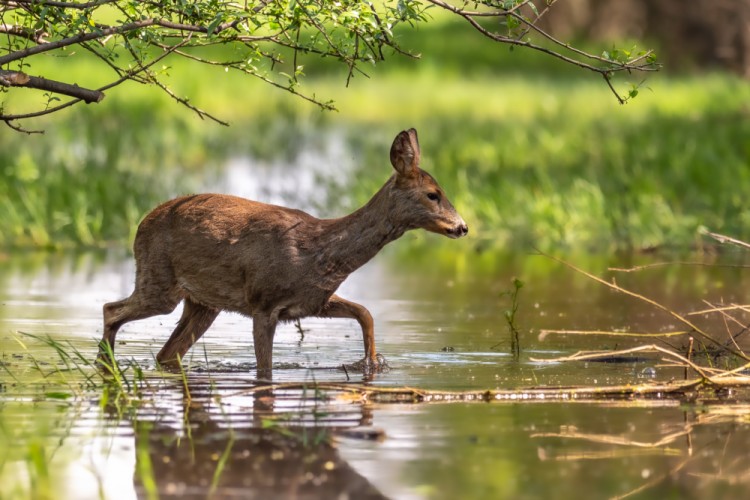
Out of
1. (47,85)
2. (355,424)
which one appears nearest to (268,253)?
(47,85)

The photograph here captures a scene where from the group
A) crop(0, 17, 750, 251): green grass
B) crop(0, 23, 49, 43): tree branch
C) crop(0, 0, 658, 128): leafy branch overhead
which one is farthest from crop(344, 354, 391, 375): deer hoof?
crop(0, 17, 750, 251): green grass

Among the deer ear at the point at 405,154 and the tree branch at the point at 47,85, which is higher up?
the tree branch at the point at 47,85

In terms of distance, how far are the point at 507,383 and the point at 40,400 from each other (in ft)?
9.91

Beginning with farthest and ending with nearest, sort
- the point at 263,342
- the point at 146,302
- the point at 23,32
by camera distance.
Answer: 1. the point at 146,302
2. the point at 263,342
3. the point at 23,32

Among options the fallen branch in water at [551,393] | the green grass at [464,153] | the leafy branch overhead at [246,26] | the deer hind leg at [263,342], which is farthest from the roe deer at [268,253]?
the green grass at [464,153]

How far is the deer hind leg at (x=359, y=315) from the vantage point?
11.5 meters

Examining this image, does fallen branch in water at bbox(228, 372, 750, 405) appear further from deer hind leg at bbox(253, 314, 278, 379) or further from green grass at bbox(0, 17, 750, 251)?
green grass at bbox(0, 17, 750, 251)

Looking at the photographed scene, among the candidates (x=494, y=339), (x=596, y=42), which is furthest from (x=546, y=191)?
(x=596, y=42)

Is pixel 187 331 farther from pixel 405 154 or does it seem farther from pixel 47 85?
pixel 47 85

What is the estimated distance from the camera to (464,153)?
25.1 metres

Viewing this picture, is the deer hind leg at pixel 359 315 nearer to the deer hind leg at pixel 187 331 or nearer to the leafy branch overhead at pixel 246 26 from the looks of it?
the deer hind leg at pixel 187 331

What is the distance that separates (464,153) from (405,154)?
14.0 m

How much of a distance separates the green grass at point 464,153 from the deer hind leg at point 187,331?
17.3ft

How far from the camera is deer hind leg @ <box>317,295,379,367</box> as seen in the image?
37.7 feet
